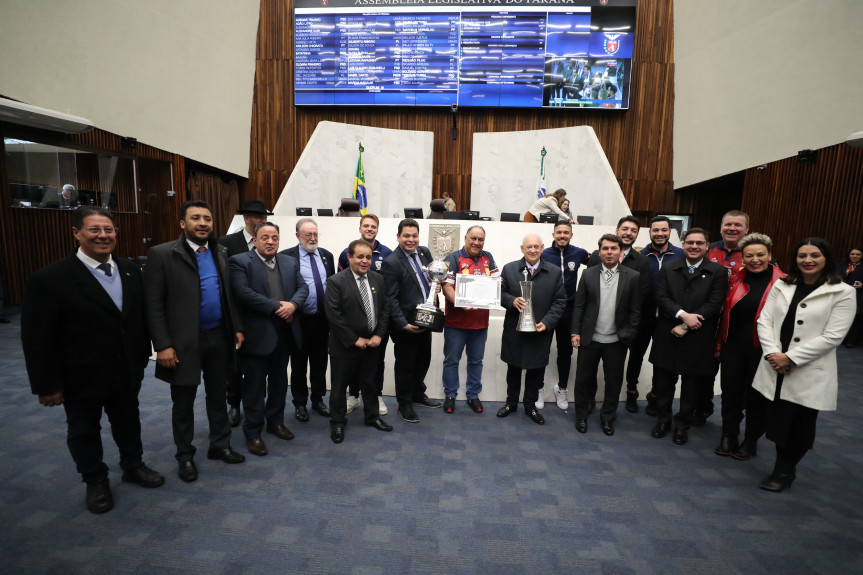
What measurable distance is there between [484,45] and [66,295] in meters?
10.0

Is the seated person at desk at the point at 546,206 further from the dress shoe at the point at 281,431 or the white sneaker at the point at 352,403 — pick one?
the dress shoe at the point at 281,431

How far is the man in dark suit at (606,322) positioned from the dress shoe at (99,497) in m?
3.11

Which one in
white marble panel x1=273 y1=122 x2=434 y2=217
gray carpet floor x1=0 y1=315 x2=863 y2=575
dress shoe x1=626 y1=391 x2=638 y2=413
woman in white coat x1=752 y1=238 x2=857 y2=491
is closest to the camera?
gray carpet floor x1=0 y1=315 x2=863 y2=575

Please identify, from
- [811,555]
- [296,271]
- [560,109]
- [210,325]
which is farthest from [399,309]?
[560,109]

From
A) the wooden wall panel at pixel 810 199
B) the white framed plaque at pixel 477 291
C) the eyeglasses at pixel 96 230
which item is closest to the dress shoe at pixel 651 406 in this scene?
the white framed plaque at pixel 477 291

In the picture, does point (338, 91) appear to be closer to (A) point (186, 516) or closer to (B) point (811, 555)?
(A) point (186, 516)

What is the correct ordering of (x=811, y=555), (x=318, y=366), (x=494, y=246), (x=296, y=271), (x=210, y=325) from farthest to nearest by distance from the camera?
(x=494, y=246) → (x=318, y=366) → (x=296, y=271) → (x=210, y=325) → (x=811, y=555)

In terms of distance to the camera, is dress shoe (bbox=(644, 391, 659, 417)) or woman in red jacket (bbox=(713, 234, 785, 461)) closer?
woman in red jacket (bbox=(713, 234, 785, 461))

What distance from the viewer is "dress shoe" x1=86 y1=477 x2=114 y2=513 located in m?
2.13

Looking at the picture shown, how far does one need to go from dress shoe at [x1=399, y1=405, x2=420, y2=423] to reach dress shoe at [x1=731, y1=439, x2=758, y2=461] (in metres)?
2.35

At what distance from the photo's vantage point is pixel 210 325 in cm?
248

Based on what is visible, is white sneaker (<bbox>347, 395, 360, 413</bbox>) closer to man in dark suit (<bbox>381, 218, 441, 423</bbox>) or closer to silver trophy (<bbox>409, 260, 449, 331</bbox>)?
man in dark suit (<bbox>381, 218, 441, 423</bbox>)

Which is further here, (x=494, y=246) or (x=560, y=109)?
(x=560, y=109)

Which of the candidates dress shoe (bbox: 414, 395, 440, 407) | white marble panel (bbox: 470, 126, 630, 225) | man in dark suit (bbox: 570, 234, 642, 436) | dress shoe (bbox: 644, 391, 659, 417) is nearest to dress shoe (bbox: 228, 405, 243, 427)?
dress shoe (bbox: 414, 395, 440, 407)
